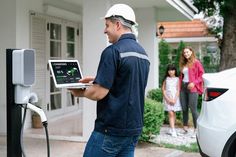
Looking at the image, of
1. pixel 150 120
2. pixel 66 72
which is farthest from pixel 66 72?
pixel 150 120

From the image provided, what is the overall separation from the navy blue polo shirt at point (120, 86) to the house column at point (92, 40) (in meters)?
3.97

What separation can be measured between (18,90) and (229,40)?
1091 cm

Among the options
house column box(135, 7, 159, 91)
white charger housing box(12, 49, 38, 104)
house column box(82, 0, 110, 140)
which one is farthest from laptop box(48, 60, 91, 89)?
house column box(135, 7, 159, 91)

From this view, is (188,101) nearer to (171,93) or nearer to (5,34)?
(171,93)

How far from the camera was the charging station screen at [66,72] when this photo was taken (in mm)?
3420

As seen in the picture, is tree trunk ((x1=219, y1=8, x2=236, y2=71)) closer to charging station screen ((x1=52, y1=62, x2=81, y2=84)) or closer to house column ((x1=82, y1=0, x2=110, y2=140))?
house column ((x1=82, y1=0, x2=110, y2=140))

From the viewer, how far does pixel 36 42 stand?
29.7 feet

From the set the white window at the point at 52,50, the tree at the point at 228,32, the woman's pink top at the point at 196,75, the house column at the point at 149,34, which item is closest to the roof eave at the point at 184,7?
the house column at the point at 149,34

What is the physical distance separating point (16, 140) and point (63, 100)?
25.1ft

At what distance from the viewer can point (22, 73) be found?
294 centimetres

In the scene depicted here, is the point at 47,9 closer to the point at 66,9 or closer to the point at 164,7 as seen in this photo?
the point at 66,9

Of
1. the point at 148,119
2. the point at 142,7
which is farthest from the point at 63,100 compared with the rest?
the point at 148,119

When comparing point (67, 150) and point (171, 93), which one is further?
point (171, 93)

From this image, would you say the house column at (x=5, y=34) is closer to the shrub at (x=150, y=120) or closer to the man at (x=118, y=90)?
the shrub at (x=150, y=120)
